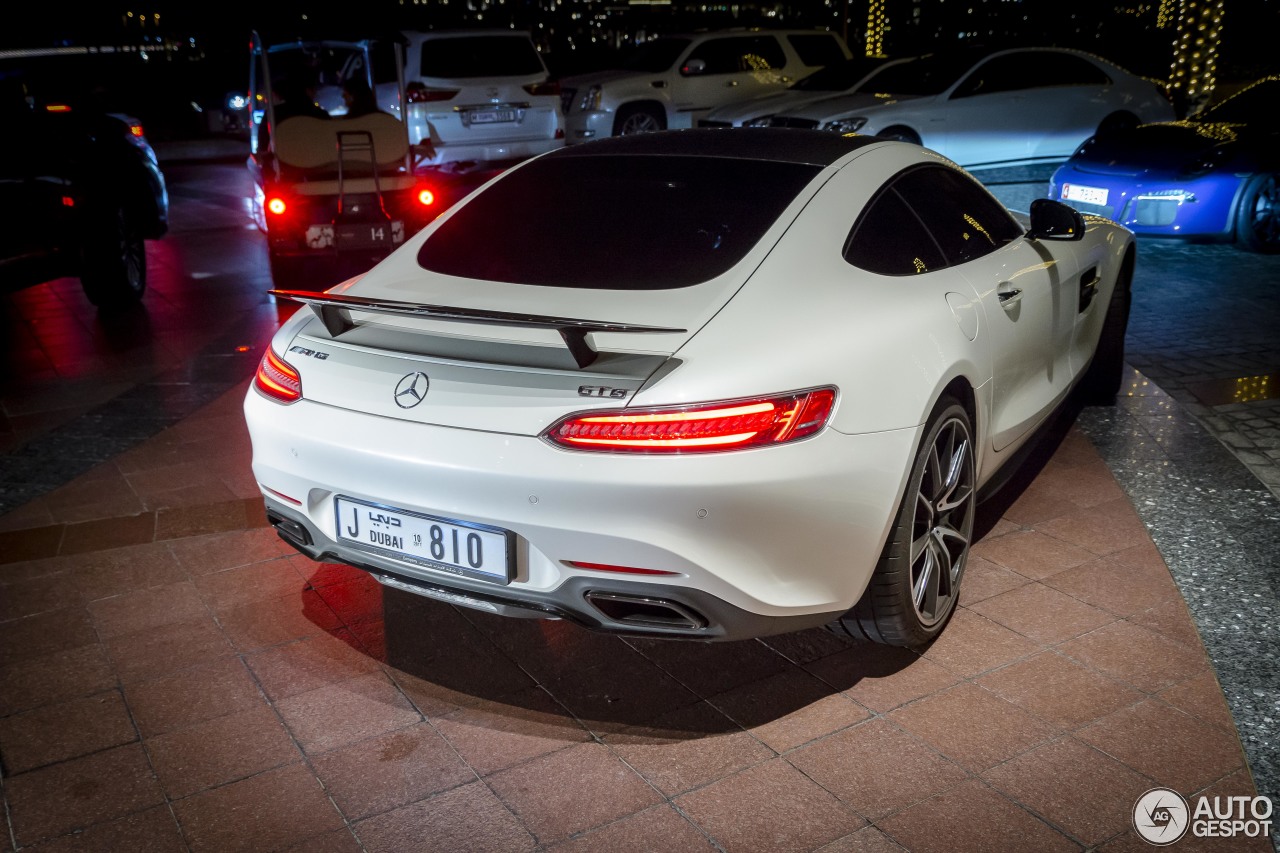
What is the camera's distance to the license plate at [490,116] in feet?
45.7

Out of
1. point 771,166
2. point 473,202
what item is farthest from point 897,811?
point 473,202

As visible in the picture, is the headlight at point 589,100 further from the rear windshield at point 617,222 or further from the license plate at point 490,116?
the rear windshield at point 617,222

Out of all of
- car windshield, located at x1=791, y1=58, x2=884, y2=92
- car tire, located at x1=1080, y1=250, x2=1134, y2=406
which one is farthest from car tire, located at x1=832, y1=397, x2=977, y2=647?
car windshield, located at x1=791, y1=58, x2=884, y2=92

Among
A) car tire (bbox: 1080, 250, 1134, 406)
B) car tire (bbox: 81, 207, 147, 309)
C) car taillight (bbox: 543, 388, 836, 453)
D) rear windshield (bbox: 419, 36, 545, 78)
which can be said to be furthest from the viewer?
rear windshield (bbox: 419, 36, 545, 78)

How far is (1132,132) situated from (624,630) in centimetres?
918

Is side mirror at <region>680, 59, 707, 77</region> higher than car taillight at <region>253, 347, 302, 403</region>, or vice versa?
side mirror at <region>680, 59, 707, 77</region>

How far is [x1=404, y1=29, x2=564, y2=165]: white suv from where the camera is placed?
45.3 ft

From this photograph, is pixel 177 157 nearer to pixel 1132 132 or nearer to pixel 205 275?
pixel 205 275

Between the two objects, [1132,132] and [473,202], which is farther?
[1132,132]

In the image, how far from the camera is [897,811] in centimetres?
275

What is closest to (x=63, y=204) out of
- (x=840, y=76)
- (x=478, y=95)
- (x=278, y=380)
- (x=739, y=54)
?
(x=278, y=380)

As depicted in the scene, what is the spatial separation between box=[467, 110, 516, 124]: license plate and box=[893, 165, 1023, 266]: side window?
1051cm

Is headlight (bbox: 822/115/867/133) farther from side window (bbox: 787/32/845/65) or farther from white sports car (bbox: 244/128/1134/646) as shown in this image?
white sports car (bbox: 244/128/1134/646)

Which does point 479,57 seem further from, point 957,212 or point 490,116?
point 957,212
